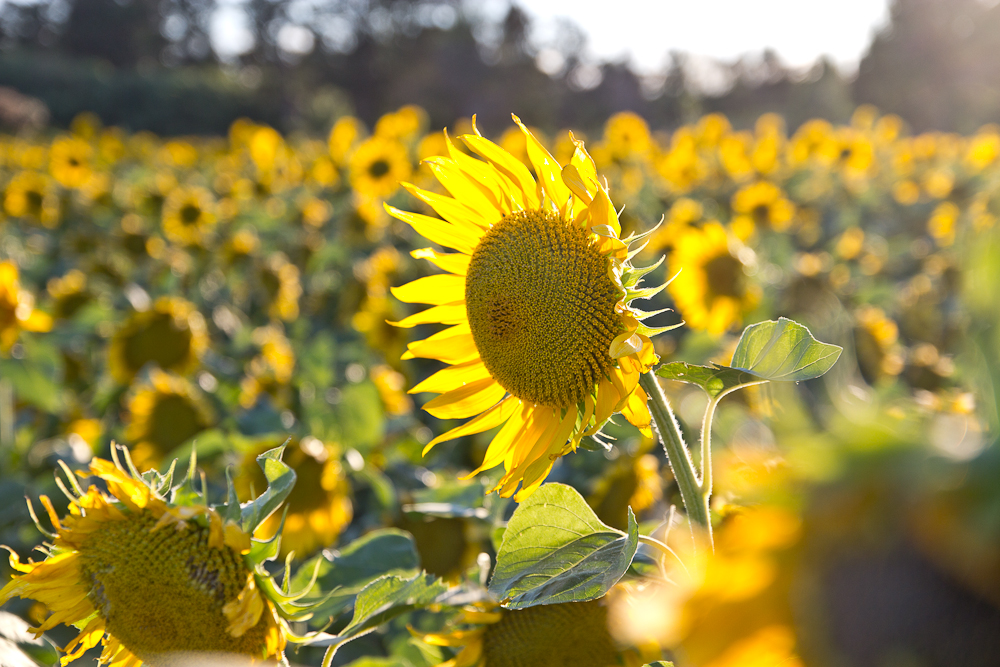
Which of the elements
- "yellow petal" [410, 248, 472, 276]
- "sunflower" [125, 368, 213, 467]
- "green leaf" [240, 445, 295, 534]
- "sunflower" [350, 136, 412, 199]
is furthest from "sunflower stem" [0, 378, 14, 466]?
"sunflower" [350, 136, 412, 199]

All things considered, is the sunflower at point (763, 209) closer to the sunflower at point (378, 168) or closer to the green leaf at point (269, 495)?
the sunflower at point (378, 168)

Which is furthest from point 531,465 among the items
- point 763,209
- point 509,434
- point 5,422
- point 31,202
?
point 31,202

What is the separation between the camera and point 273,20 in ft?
104

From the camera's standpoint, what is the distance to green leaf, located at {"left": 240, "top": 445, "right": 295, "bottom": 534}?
0.77 meters

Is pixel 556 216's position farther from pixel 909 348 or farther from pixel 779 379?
pixel 909 348

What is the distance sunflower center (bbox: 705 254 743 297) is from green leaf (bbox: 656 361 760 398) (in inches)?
82.3

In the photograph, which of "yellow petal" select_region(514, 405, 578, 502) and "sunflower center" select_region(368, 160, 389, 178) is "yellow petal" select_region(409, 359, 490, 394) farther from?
"sunflower center" select_region(368, 160, 389, 178)

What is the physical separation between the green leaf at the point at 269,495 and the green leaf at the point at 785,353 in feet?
1.66

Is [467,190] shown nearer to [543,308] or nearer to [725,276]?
[543,308]

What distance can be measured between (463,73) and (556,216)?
15.8 meters

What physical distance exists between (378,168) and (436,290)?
388cm

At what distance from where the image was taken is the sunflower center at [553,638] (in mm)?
810

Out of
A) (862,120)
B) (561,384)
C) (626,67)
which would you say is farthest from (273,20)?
(561,384)

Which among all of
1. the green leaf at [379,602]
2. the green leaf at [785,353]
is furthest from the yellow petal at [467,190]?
the green leaf at [379,602]
